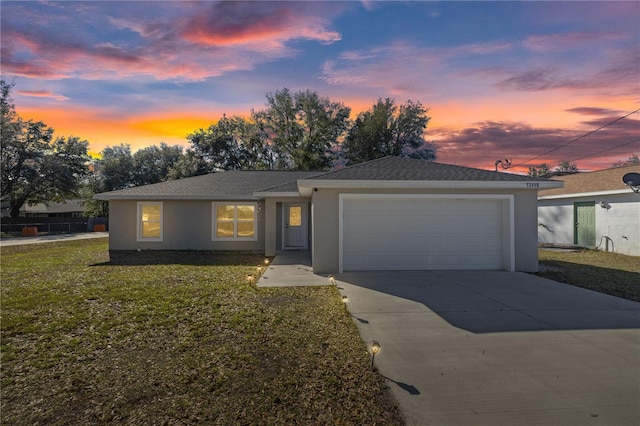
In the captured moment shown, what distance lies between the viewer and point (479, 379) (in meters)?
3.44

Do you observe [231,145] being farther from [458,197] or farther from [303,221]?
[458,197]

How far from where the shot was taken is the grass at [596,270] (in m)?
7.80

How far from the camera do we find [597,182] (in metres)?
15.8

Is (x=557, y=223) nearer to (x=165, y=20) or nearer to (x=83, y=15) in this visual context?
(x=165, y=20)

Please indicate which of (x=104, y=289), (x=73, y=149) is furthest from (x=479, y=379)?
(x=73, y=149)

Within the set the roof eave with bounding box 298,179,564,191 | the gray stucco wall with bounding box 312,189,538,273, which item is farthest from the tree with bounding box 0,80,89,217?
the gray stucco wall with bounding box 312,189,538,273

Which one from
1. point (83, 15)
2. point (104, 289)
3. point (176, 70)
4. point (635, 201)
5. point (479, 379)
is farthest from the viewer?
point (635, 201)

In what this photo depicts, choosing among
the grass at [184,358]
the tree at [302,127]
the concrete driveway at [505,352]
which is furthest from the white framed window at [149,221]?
the tree at [302,127]

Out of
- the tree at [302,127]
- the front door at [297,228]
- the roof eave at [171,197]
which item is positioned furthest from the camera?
the tree at [302,127]

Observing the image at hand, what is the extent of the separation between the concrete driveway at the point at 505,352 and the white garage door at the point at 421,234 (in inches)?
85.9

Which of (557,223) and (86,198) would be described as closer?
(557,223)

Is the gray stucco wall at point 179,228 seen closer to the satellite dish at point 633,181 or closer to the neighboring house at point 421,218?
the neighboring house at point 421,218

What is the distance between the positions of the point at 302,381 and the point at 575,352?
11.1ft

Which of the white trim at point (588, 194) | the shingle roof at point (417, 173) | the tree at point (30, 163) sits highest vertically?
the tree at point (30, 163)
